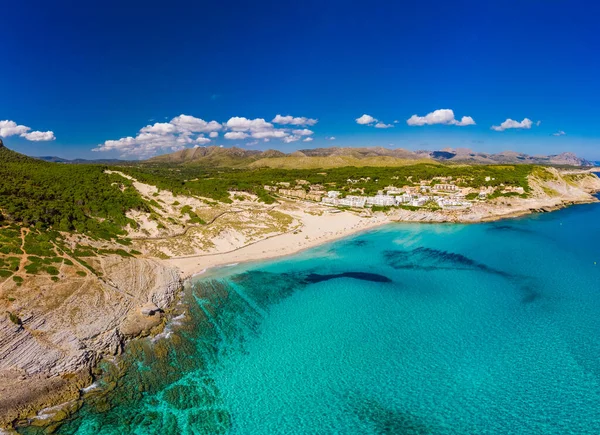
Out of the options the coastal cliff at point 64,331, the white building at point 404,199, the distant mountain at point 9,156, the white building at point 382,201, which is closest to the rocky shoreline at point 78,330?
the coastal cliff at point 64,331

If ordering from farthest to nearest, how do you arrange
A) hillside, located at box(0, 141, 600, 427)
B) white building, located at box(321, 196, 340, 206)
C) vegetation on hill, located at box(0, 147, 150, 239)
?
white building, located at box(321, 196, 340, 206), vegetation on hill, located at box(0, 147, 150, 239), hillside, located at box(0, 141, 600, 427)

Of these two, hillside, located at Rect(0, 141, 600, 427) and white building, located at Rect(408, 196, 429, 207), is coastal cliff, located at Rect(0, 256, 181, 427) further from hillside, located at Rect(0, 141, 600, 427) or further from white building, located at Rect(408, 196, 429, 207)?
white building, located at Rect(408, 196, 429, 207)

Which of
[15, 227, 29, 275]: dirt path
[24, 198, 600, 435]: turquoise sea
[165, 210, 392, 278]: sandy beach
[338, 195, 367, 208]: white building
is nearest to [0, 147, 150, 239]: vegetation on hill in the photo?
[15, 227, 29, 275]: dirt path

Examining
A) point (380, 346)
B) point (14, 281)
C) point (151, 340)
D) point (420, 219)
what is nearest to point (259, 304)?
point (151, 340)

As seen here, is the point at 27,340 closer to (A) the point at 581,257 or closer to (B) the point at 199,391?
(B) the point at 199,391

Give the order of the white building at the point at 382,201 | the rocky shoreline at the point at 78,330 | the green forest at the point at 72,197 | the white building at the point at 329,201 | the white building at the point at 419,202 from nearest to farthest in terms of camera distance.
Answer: the rocky shoreline at the point at 78,330 < the green forest at the point at 72,197 < the white building at the point at 382,201 < the white building at the point at 419,202 < the white building at the point at 329,201

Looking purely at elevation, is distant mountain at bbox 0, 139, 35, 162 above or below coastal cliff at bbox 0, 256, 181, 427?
above

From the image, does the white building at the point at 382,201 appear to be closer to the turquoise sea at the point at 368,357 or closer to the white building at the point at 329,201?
the white building at the point at 329,201

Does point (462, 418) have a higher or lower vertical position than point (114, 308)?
lower

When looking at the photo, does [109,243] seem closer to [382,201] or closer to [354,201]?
[354,201]
